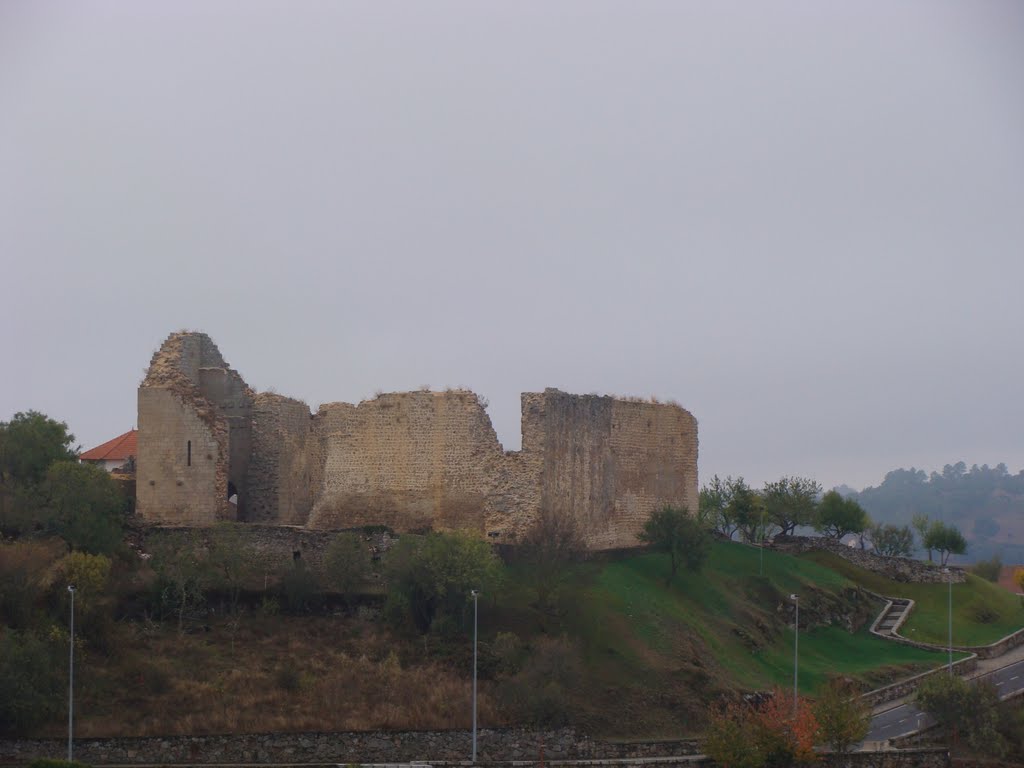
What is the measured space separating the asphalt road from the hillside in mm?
1755

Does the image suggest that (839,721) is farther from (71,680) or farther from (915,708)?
(71,680)

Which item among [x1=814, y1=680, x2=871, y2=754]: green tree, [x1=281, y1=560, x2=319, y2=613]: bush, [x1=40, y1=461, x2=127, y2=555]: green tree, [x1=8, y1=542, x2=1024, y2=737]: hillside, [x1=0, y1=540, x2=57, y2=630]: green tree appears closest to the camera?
[x1=8, y1=542, x2=1024, y2=737]: hillside

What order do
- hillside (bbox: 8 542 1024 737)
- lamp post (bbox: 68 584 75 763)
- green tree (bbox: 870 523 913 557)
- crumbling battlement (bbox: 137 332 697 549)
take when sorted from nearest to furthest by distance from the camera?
lamp post (bbox: 68 584 75 763) → hillside (bbox: 8 542 1024 737) → crumbling battlement (bbox: 137 332 697 549) → green tree (bbox: 870 523 913 557)

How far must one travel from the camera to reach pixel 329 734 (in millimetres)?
30312

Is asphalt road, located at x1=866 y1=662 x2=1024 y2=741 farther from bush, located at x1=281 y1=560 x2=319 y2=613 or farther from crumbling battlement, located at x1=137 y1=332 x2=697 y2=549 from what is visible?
bush, located at x1=281 y1=560 x2=319 y2=613

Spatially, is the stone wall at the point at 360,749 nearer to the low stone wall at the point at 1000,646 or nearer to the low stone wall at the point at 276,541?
the low stone wall at the point at 276,541

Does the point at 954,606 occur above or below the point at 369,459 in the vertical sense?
below

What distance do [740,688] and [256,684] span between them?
11636 mm

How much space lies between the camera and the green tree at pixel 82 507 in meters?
35.1

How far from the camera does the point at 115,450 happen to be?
46.7m

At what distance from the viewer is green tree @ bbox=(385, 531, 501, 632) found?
114 feet

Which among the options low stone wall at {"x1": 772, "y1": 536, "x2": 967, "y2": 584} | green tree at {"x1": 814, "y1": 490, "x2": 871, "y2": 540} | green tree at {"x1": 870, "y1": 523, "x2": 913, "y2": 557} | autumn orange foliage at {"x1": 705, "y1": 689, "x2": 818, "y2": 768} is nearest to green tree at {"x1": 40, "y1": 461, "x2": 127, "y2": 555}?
autumn orange foliage at {"x1": 705, "y1": 689, "x2": 818, "y2": 768}

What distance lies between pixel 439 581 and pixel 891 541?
1311 inches

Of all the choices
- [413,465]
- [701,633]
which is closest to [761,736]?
[701,633]
